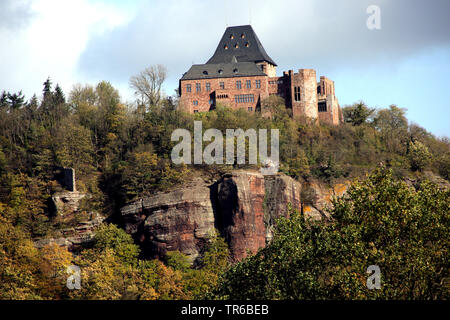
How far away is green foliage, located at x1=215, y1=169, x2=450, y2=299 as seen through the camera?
36.0 meters

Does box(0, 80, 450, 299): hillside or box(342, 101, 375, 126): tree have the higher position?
box(342, 101, 375, 126): tree

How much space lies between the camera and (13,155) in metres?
83.9

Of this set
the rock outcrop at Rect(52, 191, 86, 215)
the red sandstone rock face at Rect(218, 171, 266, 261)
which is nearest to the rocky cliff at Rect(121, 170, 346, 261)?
the red sandstone rock face at Rect(218, 171, 266, 261)

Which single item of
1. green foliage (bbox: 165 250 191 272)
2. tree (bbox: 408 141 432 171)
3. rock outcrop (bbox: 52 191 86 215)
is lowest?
green foliage (bbox: 165 250 191 272)

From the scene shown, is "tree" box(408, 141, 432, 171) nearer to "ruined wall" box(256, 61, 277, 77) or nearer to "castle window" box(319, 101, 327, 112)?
"castle window" box(319, 101, 327, 112)

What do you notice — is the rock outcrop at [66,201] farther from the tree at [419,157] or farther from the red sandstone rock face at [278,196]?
the tree at [419,157]

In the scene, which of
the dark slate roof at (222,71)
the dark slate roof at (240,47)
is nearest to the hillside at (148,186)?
the dark slate roof at (222,71)

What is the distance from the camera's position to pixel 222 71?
9969 centimetres

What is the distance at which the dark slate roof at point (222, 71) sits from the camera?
9869cm

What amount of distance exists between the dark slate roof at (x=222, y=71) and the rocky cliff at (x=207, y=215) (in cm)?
2300

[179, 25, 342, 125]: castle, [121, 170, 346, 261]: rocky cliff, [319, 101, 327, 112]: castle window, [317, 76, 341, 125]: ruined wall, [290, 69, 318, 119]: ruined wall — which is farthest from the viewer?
[319, 101, 327, 112]: castle window
